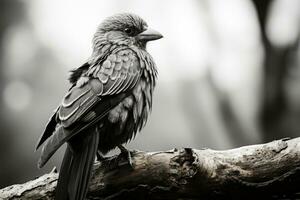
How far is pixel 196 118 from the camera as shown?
7266 mm

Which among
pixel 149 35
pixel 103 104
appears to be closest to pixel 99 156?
pixel 103 104

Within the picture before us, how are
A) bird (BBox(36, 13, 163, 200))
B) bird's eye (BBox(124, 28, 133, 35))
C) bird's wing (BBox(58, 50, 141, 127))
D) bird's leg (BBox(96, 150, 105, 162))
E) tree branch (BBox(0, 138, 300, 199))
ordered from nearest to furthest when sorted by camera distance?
tree branch (BBox(0, 138, 300, 199)) < bird (BBox(36, 13, 163, 200)) < bird's wing (BBox(58, 50, 141, 127)) < bird's leg (BBox(96, 150, 105, 162)) < bird's eye (BBox(124, 28, 133, 35))

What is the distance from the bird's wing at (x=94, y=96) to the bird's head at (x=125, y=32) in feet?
1.13

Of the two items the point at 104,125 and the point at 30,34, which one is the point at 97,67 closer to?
the point at 104,125

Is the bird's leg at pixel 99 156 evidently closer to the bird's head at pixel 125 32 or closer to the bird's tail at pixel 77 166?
the bird's tail at pixel 77 166

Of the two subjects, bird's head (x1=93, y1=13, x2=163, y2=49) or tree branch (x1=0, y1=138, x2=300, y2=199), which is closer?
tree branch (x1=0, y1=138, x2=300, y2=199)

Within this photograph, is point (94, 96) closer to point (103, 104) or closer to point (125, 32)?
point (103, 104)

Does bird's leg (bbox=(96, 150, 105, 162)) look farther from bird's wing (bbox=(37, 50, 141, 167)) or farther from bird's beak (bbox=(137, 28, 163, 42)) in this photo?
bird's beak (bbox=(137, 28, 163, 42))

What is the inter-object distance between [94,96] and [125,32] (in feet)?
3.84

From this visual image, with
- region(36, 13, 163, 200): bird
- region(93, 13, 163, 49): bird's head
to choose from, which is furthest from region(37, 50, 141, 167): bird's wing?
region(93, 13, 163, 49): bird's head

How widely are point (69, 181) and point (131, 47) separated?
1.54 m

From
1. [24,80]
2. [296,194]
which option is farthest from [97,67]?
[24,80]

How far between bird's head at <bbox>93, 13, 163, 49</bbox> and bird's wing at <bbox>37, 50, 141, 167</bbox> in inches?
13.6

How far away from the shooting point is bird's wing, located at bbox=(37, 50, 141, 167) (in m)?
3.97
